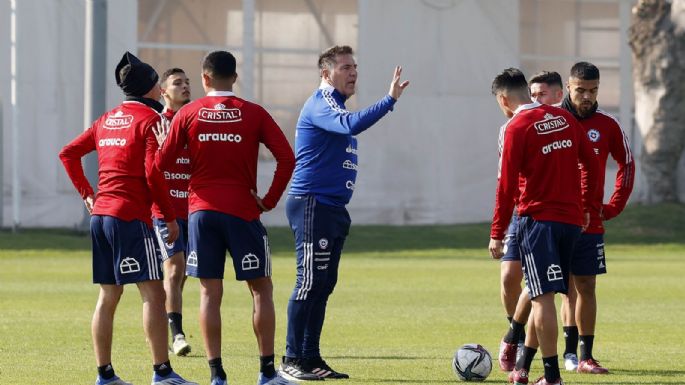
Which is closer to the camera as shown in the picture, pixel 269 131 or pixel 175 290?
pixel 269 131

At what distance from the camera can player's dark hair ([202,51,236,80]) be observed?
9.86m

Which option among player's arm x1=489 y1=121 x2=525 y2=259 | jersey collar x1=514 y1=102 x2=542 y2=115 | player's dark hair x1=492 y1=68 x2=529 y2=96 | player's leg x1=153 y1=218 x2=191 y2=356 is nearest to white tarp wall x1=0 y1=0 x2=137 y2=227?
player's leg x1=153 y1=218 x2=191 y2=356

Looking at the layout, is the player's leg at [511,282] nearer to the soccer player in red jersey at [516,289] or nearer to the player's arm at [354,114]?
the soccer player in red jersey at [516,289]

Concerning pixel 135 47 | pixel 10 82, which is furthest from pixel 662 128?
pixel 10 82

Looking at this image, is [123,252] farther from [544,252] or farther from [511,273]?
[511,273]

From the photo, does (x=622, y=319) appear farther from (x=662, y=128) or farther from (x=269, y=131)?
(x=662, y=128)

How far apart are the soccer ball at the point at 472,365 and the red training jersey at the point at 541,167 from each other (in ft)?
4.02

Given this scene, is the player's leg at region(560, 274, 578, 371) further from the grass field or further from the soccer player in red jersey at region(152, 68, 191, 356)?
the soccer player in red jersey at region(152, 68, 191, 356)

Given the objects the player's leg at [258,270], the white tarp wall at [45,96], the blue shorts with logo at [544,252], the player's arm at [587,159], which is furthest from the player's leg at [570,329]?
the white tarp wall at [45,96]

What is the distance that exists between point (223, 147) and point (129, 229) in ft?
2.64

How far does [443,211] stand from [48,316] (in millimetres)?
23395

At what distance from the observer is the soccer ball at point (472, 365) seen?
416 inches

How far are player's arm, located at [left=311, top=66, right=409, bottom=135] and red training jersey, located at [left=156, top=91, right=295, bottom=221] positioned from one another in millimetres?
674

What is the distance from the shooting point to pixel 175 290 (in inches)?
502
